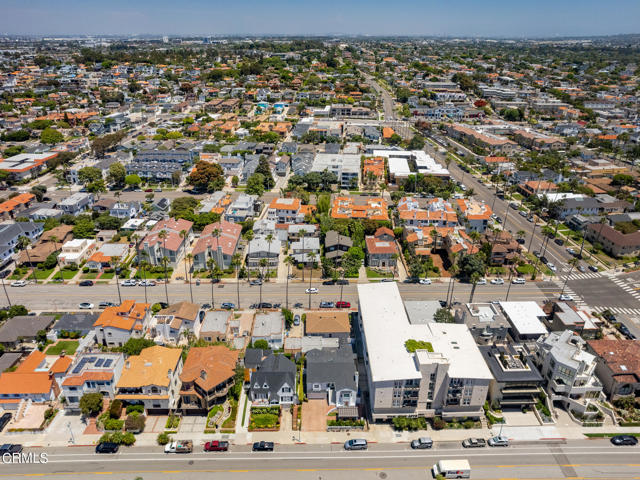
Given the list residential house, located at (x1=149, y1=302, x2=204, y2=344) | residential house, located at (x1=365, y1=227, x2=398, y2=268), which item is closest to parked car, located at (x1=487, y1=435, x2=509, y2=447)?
residential house, located at (x1=365, y1=227, x2=398, y2=268)

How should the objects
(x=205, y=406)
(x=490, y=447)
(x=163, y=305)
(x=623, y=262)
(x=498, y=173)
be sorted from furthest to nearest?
(x=498, y=173) < (x=623, y=262) < (x=163, y=305) < (x=205, y=406) < (x=490, y=447)

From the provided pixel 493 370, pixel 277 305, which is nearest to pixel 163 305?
pixel 277 305

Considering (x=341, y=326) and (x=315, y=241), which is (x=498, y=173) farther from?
(x=341, y=326)

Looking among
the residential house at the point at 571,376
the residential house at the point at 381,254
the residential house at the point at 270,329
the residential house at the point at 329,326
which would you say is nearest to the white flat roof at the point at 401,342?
the residential house at the point at 329,326

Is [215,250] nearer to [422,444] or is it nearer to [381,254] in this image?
[381,254]

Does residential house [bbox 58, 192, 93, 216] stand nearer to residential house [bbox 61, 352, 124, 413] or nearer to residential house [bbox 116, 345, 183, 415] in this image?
residential house [bbox 61, 352, 124, 413]

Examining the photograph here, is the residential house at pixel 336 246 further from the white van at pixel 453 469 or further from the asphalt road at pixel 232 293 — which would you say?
the white van at pixel 453 469
